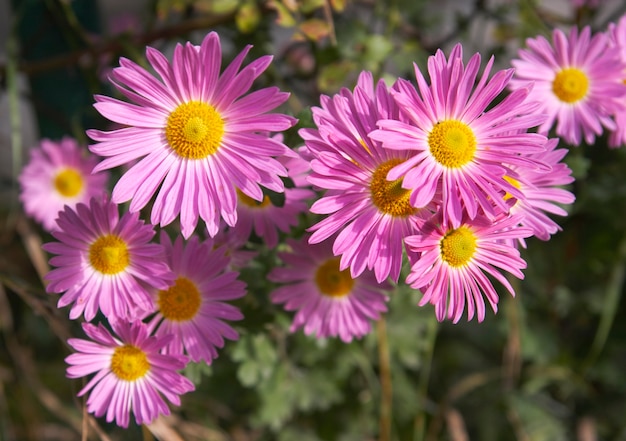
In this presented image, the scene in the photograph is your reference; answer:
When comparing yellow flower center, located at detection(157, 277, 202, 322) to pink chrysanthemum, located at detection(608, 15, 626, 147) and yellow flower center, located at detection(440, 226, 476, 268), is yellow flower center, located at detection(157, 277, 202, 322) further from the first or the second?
pink chrysanthemum, located at detection(608, 15, 626, 147)

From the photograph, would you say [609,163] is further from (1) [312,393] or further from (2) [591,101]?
(1) [312,393]

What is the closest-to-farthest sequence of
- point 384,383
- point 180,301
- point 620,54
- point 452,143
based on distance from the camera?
point 452,143
point 180,301
point 620,54
point 384,383

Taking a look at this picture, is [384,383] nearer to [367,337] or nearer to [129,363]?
[367,337]

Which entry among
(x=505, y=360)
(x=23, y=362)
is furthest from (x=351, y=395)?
(x=23, y=362)

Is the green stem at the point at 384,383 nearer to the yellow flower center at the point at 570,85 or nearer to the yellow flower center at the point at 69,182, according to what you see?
the yellow flower center at the point at 570,85

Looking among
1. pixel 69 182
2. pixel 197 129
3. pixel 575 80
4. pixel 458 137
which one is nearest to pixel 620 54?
pixel 575 80

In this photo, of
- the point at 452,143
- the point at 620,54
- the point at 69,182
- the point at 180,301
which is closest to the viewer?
the point at 452,143

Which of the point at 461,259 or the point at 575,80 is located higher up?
the point at 575,80
